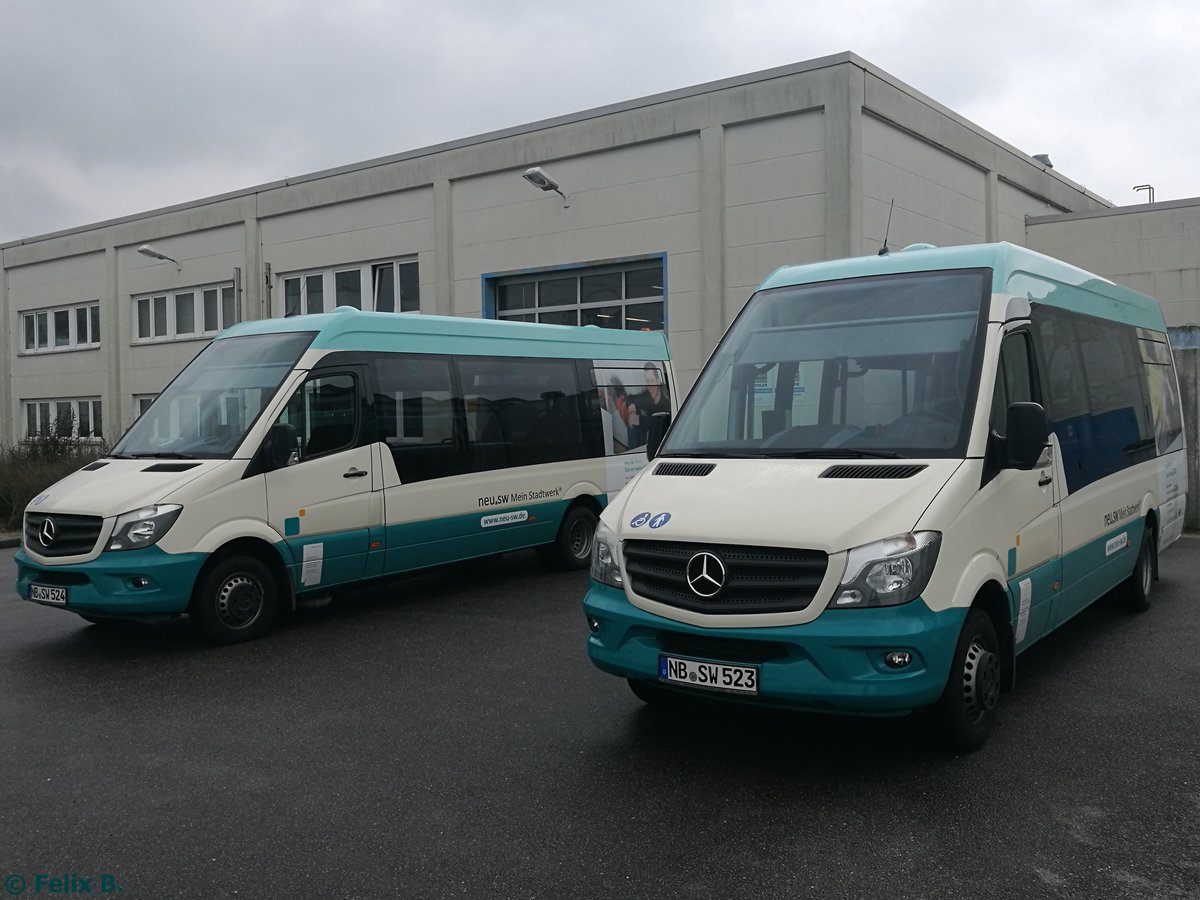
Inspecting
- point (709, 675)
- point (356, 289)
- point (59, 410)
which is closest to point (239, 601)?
point (709, 675)

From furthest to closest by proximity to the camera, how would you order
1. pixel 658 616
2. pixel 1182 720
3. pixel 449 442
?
pixel 449 442 < pixel 1182 720 < pixel 658 616

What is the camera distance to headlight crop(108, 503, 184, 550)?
719cm

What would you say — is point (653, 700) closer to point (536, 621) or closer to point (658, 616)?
point (658, 616)

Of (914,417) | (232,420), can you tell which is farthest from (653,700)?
(232,420)

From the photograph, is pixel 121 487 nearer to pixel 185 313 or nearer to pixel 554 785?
pixel 554 785

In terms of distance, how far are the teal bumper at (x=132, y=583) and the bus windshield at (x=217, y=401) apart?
35.5 inches

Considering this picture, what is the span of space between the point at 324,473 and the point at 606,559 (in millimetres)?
3914

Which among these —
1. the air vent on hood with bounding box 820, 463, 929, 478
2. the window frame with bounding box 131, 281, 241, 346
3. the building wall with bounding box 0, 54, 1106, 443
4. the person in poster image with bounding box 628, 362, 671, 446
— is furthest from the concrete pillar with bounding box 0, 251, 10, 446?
the air vent on hood with bounding box 820, 463, 929, 478

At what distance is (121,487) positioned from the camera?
7.49 metres

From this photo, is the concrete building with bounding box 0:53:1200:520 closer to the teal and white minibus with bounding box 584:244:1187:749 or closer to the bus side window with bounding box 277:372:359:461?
the bus side window with bounding box 277:372:359:461

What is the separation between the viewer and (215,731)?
5570mm

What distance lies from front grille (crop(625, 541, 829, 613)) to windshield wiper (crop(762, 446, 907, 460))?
788 millimetres

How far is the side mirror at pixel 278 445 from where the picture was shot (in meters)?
7.86

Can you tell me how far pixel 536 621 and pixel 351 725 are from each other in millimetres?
2770
